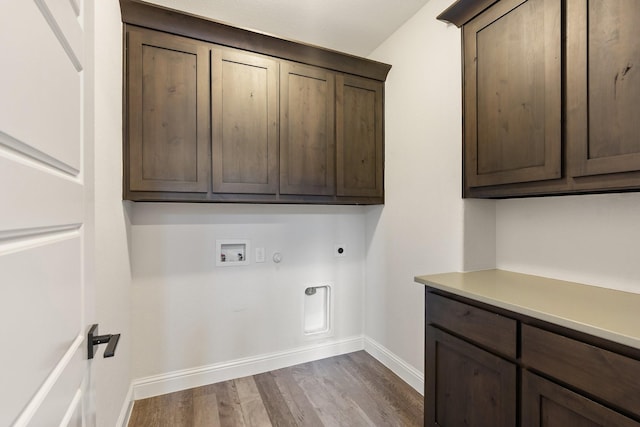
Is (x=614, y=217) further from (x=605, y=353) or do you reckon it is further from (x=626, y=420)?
(x=626, y=420)

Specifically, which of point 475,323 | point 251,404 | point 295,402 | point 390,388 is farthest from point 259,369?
point 475,323

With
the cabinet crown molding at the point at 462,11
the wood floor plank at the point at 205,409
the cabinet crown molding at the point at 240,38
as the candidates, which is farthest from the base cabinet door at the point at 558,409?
the cabinet crown molding at the point at 240,38

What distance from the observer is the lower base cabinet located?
0.94 metres

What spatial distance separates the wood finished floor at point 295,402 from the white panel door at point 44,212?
4.38 ft

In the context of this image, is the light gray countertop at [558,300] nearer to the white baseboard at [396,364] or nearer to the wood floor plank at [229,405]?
the white baseboard at [396,364]

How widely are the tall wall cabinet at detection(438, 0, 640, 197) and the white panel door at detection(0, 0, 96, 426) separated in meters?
1.80

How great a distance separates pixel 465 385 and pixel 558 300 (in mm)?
584

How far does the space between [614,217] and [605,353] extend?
0.80 m

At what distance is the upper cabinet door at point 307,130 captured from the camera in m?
2.20

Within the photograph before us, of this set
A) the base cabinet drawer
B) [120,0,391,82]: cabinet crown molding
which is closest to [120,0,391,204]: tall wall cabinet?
[120,0,391,82]: cabinet crown molding

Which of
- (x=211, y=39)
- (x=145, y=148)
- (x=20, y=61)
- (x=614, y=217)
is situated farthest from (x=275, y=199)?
(x=614, y=217)

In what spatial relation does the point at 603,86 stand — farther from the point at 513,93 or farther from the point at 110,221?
the point at 110,221

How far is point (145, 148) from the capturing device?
1.84 metres

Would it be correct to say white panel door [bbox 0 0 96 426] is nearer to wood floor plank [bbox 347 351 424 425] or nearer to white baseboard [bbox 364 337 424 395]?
wood floor plank [bbox 347 351 424 425]
